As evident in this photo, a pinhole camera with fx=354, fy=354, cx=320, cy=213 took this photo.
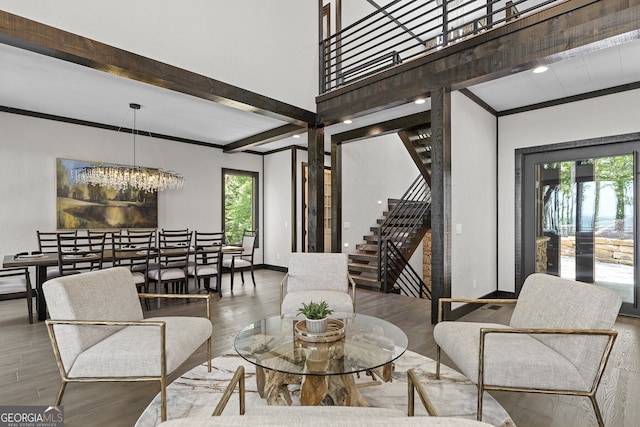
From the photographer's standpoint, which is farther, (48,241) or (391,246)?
(391,246)

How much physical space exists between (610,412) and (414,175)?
7146 mm

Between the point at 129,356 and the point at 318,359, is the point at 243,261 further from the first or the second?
the point at 318,359

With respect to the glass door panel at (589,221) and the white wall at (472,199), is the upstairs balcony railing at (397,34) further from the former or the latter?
the glass door panel at (589,221)

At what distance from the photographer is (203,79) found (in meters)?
3.79

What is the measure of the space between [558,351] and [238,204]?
682 cm

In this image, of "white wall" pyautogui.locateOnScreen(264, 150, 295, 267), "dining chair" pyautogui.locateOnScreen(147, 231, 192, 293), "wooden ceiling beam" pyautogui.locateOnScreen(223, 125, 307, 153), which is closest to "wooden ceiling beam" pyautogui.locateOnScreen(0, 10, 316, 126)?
"wooden ceiling beam" pyautogui.locateOnScreen(223, 125, 307, 153)

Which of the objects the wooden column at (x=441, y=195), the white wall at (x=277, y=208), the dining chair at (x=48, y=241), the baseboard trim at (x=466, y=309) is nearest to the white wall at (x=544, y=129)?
the baseboard trim at (x=466, y=309)

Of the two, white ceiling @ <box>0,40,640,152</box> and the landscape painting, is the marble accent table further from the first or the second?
the landscape painting

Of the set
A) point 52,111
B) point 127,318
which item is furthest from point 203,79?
point 52,111

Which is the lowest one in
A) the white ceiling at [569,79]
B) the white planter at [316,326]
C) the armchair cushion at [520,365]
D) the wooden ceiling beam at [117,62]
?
the armchair cushion at [520,365]

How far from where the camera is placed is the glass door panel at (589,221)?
421 cm

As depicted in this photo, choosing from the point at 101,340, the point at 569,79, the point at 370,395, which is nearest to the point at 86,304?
the point at 101,340

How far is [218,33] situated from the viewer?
3939mm

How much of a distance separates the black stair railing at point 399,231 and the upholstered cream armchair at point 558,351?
140 inches
